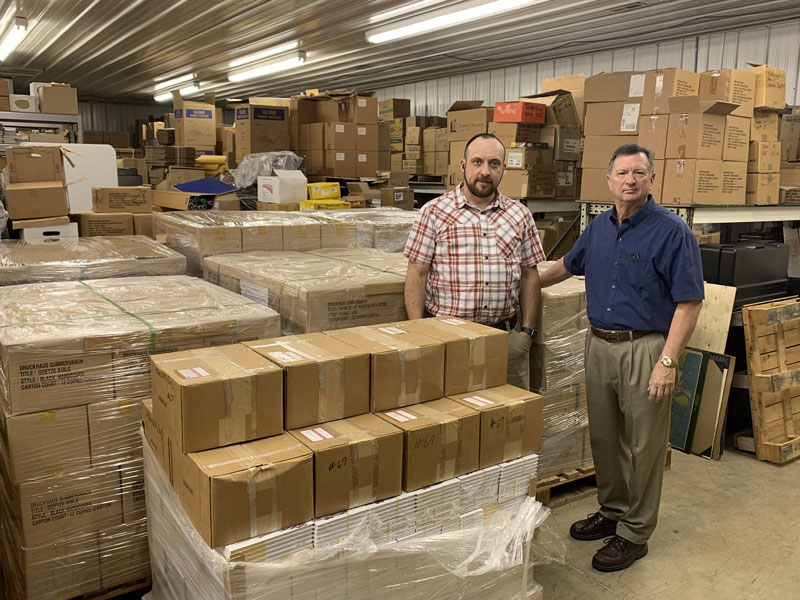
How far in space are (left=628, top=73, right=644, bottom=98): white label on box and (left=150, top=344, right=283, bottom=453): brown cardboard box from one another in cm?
436

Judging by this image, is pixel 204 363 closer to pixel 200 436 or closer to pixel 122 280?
pixel 200 436

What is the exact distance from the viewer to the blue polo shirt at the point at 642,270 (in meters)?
2.91

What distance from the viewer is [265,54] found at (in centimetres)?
1087

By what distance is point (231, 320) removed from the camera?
2684 mm

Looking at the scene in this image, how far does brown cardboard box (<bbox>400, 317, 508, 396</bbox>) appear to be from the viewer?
8.16ft

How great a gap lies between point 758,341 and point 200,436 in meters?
4.13

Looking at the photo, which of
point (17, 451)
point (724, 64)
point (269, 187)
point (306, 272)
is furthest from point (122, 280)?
point (724, 64)

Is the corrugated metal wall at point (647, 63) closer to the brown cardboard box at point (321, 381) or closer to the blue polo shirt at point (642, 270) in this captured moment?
the blue polo shirt at point (642, 270)

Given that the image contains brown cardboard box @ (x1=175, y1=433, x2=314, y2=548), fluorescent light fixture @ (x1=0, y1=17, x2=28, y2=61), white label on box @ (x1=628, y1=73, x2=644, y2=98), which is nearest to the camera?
brown cardboard box @ (x1=175, y1=433, x2=314, y2=548)

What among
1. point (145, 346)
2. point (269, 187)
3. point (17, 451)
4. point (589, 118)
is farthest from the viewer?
point (269, 187)

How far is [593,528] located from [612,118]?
3554 mm

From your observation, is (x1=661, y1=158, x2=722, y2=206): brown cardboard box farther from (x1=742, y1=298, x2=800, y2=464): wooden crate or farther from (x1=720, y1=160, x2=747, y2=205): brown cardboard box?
(x1=742, y1=298, x2=800, y2=464): wooden crate

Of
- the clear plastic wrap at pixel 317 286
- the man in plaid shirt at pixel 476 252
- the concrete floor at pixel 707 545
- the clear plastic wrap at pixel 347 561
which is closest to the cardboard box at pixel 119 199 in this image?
the clear plastic wrap at pixel 317 286

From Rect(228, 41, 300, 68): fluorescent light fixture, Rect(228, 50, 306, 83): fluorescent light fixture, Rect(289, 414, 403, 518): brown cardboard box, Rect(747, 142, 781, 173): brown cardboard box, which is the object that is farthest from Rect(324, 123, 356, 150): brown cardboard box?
Rect(289, 414, 403, 518): brown cardboard box
